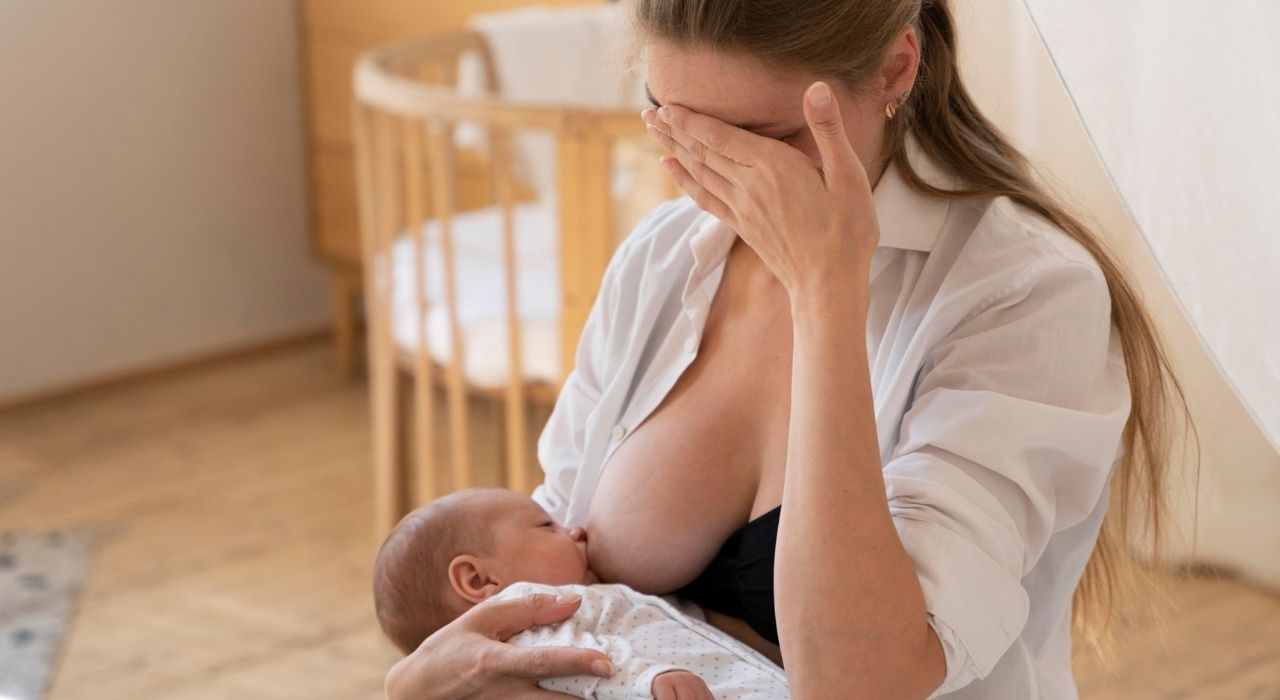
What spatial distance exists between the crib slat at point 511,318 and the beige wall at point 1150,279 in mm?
689

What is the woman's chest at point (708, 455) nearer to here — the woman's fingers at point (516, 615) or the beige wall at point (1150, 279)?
the woman's fingers at point (516, 615)

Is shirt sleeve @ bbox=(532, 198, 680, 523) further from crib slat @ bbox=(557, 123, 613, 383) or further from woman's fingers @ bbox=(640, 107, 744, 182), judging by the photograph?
crib slat @ bbox=(557, 123, 613, 383)

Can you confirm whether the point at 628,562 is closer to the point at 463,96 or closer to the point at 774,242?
the point at 774,242

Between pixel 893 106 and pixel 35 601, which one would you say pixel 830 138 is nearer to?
pixel 893 106

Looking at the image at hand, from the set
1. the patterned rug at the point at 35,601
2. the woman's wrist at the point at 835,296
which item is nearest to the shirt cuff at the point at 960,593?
the woman's wrist at the point at 835,296

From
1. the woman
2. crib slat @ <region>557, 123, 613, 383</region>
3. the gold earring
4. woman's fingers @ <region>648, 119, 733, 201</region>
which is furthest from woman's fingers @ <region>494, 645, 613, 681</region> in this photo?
crib slat @ <region>557, 123, 613, 383</region>

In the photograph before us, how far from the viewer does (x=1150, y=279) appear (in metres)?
2.24

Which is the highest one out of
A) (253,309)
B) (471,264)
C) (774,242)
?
(774,242)

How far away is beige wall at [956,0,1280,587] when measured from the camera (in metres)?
1.43

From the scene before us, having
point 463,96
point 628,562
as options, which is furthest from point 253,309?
point 628,562

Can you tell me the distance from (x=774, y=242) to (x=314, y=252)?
11.0ft

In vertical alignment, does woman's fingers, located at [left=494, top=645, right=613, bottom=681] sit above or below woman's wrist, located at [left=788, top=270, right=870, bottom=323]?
below

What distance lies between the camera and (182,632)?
8.57 feet

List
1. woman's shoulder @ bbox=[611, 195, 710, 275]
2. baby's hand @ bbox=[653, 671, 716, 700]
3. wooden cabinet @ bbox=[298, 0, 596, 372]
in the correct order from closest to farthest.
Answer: baby's hand @ bbox=[653, 671, 716, 700] < woman's shoulder @ bbox=[611, 195, 710, 275] < wooden cabinet @ bbox=[298, 0, 596, 372]
